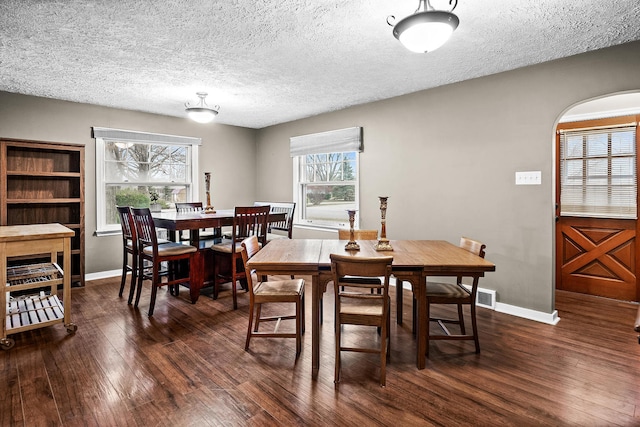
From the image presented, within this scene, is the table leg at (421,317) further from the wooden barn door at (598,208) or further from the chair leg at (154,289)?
the wooden barn door at (598,208)

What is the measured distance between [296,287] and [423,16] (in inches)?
74.5

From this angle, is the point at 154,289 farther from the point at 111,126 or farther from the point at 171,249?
the point at 111,126

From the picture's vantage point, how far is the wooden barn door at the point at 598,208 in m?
3.79

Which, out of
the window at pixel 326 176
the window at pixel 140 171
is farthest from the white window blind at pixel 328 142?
the window at pixel 140 171

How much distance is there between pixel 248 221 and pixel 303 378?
6.12 ft

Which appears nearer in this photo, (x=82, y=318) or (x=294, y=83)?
(x=82, y=318)

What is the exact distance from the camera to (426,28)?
6.20ft

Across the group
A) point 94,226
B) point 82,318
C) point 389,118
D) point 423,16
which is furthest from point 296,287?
point 94,226

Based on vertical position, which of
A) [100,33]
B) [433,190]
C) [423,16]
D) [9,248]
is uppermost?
[100,33]

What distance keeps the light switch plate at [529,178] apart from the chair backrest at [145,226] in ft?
11.1

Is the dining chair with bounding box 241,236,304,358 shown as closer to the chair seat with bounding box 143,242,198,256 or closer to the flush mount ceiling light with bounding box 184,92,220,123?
the chair seat with bounding box 143,242,198,256

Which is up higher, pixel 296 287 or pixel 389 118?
pixel 389 118

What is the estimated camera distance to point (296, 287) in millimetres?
2594

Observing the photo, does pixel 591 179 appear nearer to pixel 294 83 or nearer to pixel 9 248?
pixel 294 83
